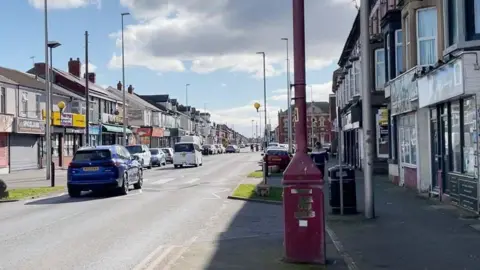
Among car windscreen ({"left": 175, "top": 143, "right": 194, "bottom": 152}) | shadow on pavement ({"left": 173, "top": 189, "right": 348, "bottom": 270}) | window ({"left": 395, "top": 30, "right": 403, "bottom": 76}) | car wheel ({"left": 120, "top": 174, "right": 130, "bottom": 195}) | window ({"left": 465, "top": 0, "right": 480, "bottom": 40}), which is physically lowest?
shadow on pavement ({"left": 173, "top": 189, "right": 348, "bottom": 270})

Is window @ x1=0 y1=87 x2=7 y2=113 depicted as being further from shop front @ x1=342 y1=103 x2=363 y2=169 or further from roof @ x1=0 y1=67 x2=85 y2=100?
shop front @ x1=342 y1=103 x2=363 y2=169

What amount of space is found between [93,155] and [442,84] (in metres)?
11.7

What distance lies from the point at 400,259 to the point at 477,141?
5536 millimetres

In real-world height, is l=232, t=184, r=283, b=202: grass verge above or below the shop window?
below

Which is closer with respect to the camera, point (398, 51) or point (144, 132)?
point (398, 51)

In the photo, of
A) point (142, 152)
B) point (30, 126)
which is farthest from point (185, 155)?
point (30, 126)

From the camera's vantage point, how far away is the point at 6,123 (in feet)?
130

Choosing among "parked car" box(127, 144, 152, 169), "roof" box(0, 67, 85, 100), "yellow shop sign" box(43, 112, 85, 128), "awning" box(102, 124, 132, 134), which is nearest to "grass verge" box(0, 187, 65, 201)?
"parked car" box(127, 144, 152, 169)

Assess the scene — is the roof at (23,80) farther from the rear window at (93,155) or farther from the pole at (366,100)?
the pole at (366,100)

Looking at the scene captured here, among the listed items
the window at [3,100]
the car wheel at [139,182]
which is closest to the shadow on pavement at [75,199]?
the car wheel at [139,182]

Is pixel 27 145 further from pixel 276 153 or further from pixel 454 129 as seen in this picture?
pixel 454 129

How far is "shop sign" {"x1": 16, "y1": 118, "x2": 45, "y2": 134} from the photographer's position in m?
41.5

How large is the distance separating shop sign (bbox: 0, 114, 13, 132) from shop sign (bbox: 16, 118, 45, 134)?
840 mm

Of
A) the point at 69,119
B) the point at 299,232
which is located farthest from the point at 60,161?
the point at 299,232
